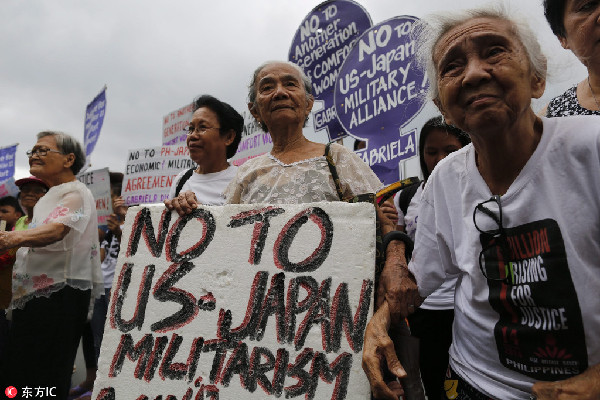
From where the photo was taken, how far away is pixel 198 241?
1670 mm

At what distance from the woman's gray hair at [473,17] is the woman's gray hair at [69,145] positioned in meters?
2.94

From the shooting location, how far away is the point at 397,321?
136 cm

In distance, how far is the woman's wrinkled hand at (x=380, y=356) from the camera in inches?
45.6

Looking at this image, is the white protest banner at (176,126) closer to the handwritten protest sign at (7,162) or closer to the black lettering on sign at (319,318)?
the black lettering on sign at (319,318)

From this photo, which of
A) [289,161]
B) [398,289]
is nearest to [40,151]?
[289,161]

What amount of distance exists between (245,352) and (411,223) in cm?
145

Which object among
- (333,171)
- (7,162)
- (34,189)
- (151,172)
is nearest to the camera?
(333,171)

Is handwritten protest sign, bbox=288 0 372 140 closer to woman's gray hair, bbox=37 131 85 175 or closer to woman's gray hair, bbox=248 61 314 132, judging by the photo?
woman's gray hair, bbox=248 61 314 132

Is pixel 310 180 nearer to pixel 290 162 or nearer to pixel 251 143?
pixel 290 162

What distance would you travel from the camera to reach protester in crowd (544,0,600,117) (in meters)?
1.42

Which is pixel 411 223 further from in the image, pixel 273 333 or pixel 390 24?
pixel 390 24

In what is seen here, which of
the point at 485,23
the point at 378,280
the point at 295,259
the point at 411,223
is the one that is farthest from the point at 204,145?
the point at 485,23

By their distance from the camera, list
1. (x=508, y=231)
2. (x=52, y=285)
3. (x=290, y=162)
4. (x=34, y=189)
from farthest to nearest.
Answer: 1. (x=34, y=189)
2. (x=52, y=285)
3. (x=290, y=162)
4. (x=508, y=231)

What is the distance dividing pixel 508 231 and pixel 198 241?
3.56 ft
